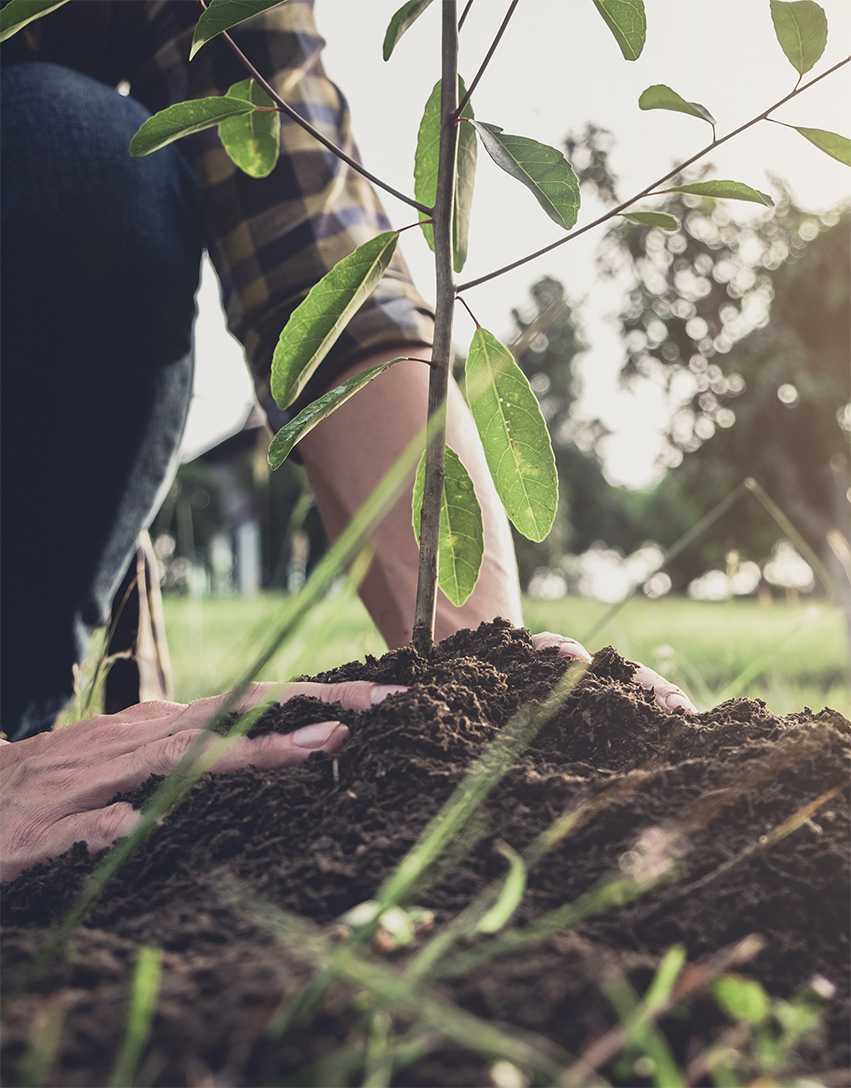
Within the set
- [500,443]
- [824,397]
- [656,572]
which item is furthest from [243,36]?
[824,397]

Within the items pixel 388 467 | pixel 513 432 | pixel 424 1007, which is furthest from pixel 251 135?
pixel 424 1007

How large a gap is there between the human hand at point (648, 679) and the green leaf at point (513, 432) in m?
0.16

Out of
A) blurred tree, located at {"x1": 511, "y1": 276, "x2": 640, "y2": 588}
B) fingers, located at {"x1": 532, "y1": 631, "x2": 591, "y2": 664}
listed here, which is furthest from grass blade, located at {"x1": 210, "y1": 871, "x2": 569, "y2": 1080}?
blurred tree, located at {"x1": 511, "y1": 276, "x2": 640, "y2": 588}

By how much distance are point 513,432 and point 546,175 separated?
267 mm

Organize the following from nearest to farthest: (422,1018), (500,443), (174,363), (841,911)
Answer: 1. (422,1018)
2. (841,911)
3. (500,443)
4. (174,363)

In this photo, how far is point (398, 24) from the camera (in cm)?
81

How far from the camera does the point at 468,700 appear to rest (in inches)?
31.5

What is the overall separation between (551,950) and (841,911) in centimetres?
25

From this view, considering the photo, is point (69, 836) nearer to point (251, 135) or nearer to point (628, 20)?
point (251, 135)

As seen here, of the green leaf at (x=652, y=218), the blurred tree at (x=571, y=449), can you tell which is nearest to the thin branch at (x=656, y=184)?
the green leaf at (x=652, y=218)

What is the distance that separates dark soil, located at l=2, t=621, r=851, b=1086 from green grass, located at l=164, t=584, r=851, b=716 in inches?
5.0

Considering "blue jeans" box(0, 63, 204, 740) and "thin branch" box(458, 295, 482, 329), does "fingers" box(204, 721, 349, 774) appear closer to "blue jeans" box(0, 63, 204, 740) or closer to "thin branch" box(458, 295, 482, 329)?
"thin branch" box(458, 295, 482, 329)

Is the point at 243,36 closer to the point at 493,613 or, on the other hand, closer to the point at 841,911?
the point at 493,613

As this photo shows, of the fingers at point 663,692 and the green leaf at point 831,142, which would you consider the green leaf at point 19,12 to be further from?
the fingers at point 663,692
